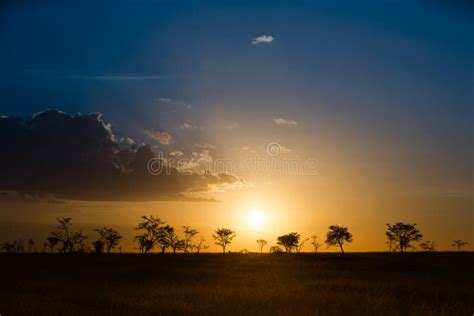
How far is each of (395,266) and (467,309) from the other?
103ft

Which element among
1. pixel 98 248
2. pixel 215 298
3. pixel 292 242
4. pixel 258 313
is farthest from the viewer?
pixel 292 242

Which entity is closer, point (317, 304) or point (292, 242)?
point (317, 304)

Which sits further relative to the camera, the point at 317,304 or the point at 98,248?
the point at 98,248

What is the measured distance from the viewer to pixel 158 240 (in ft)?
373

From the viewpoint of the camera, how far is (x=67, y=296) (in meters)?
18.2

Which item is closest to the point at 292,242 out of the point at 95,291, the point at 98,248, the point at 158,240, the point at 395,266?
the point at 158,240

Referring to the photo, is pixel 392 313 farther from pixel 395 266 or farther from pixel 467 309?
pixel 395 266

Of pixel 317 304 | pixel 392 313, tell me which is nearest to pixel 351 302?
pixel 317 304

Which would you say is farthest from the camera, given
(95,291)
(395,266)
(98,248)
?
(98,248)

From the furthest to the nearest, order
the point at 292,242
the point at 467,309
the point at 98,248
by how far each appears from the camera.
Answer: the point at 292,242 < the point at 98,248 < the point at 467,309

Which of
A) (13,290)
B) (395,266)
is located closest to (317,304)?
(13,290)

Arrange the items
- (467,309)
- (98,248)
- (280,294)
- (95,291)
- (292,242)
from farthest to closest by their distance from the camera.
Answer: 1. (292,242)
2. (98,248)
3. (95,291)
4. (280,294)
5. (467,309)

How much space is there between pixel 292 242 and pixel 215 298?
114 metres

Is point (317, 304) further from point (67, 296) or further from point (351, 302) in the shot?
point (67, 296)
